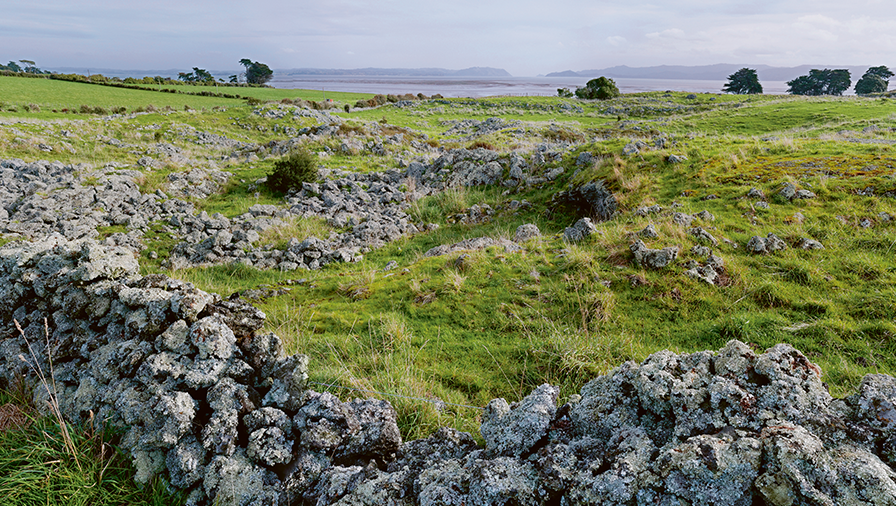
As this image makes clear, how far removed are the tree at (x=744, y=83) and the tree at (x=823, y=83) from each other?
7970 millimetres

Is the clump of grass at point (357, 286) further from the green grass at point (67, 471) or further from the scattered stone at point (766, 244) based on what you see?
the scattered stone at point (766, 244)

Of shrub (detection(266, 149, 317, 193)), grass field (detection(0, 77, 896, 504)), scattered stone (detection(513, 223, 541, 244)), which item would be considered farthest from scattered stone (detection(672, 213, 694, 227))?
shrub (detection(266, 149, 317, 193))

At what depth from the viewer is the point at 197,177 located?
20031 mm

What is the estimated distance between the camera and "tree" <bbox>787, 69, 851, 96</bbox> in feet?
307

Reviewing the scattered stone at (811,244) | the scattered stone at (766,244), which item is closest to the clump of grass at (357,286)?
the scattered stone at (766,244)

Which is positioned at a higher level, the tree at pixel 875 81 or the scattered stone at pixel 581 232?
the tree at pixel 875 81

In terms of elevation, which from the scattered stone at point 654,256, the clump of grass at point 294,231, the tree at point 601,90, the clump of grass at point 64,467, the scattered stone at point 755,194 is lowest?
the clump of grass at point 294,231

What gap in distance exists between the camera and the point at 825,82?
95.8 m

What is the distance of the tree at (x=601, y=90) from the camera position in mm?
80750

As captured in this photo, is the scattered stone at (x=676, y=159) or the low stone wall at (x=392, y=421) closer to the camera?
the low stone wall at (x=392, y=421)

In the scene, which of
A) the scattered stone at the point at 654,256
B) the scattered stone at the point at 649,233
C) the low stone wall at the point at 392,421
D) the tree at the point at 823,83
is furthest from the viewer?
the tree at the point at 823,83

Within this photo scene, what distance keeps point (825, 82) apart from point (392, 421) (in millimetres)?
134611

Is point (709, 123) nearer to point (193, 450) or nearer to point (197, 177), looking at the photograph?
point (197, 177)

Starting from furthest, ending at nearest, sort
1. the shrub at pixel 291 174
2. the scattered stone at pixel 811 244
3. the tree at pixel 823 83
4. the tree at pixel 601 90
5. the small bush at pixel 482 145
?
the tree at pixel 823 83
the tree at pixel 601 90
the small bush at pixel 482 145
the shrub at pixel 291 174
the scattered stone at pixel 811 244
